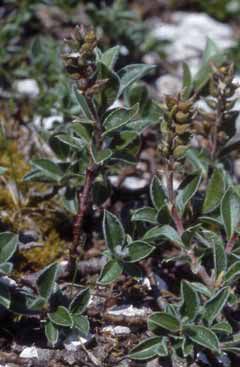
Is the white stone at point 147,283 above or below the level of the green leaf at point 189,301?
below

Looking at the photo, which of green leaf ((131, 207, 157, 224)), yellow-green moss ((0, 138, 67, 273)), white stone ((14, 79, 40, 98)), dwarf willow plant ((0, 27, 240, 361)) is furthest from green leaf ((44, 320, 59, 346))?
white stone ((14, 79, 40, 98))

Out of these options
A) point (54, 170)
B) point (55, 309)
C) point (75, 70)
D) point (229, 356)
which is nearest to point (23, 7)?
point (54, 170)

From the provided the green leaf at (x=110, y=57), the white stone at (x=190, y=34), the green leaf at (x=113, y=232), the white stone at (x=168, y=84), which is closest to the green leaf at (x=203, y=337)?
the green leaf at (x=113, y=232)

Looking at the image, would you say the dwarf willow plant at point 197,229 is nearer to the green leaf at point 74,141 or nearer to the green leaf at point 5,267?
the green leaf at point 74,141

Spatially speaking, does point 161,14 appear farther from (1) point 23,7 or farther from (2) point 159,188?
(2) point 159,188

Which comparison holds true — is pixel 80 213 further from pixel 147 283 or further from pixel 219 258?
pixel 219 258

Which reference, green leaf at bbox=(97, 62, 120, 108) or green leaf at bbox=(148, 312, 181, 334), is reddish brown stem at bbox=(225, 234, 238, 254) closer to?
green leaf at bbox=(148, 312, 181, 334)

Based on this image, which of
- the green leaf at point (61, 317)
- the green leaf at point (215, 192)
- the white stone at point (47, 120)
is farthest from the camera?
the white stone at point (47, 120)
